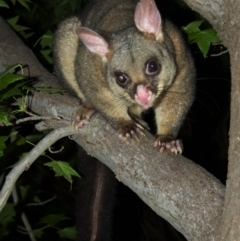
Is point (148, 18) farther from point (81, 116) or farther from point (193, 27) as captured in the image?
point (81, 116)

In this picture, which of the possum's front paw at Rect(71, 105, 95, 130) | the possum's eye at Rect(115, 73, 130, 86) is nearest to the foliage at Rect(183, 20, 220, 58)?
the possum's eye at Rect(115, 73, 130, 86)

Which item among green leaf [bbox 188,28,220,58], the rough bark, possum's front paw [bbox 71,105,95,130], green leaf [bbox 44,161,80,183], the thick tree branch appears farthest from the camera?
green leaf [bbox 188,28,220,58]

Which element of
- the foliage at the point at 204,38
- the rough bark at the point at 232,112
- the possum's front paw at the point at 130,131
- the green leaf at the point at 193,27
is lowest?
the possum's front paw at the point at 130,131

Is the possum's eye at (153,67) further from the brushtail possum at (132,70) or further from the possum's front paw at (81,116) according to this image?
the possum's front paw at (81,116)

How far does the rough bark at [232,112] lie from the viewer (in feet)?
9.08

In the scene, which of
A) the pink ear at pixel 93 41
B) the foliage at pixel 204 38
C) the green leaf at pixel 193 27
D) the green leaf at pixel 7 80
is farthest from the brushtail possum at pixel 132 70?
the green leaf at pixel 7 80

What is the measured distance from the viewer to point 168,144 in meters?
3.66

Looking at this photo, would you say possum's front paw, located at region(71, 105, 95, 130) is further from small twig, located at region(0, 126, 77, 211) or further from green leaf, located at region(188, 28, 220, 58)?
green leaf, located at region(188, 28, 220, 58)

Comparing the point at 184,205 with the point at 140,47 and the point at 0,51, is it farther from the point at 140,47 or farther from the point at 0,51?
the point at 0,51

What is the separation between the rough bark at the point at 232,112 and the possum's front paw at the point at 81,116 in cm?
101

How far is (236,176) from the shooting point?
2803mm

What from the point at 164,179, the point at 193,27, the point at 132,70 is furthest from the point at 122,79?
the point at 164,179

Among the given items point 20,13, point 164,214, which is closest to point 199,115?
point 20,13

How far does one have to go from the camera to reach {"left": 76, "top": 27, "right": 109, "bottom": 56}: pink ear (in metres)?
3.82
